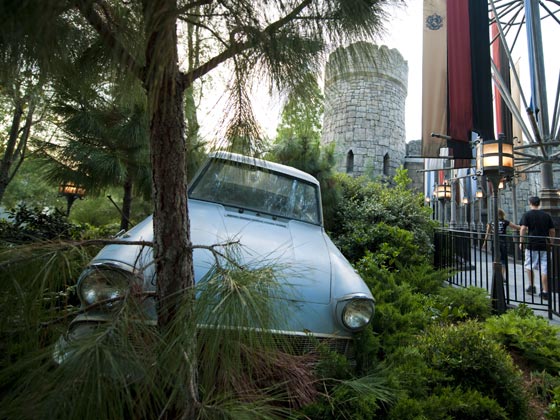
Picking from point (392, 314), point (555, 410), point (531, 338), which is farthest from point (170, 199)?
point (531, 338)

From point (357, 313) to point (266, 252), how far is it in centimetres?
72

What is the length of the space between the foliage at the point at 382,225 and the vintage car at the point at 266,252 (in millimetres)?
2513

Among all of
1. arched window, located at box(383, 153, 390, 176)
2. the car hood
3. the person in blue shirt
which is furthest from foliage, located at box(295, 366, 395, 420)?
arched window, located at box(383, 153, 390, 176)

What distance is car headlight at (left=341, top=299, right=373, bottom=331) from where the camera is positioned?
2170 mm

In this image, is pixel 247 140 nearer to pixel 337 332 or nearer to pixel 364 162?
pixel 337 332

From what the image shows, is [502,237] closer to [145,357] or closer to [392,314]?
[392,314]

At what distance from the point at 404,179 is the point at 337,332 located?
1294 centimetres

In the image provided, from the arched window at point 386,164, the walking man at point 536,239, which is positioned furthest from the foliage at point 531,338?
the arched window at point 386,164

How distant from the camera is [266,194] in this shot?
3.51 m

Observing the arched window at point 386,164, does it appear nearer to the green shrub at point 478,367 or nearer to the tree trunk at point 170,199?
the green shrub at point 478,367

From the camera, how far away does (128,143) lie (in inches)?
178

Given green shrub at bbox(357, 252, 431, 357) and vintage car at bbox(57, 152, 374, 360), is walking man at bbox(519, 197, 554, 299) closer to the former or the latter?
green shrub at bbox(357, 252, 431, 357)

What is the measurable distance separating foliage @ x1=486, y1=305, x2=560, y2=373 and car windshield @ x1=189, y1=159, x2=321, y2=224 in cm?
213

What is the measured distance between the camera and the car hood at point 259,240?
1936mm
